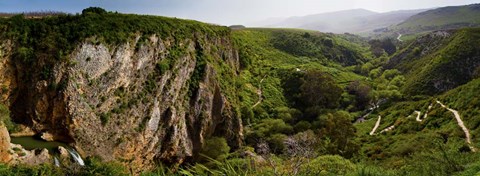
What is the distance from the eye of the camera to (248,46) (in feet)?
392

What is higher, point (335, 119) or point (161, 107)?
point (161, 107)

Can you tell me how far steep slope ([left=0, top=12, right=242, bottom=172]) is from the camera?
1767 inches

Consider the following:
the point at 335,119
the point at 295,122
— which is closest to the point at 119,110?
the point at 335,119

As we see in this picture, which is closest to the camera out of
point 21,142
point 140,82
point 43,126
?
point 21,142

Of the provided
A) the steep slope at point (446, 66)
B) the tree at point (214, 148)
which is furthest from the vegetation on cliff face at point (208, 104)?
the steep slope at point (446, 66)

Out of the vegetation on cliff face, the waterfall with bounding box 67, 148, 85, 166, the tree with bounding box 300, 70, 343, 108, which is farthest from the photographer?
the tree with bounding box 300, 70, 343, 108

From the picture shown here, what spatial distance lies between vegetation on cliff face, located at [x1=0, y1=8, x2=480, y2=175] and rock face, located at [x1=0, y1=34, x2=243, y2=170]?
15 cm

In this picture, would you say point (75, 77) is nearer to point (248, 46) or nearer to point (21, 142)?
point (21, 142)

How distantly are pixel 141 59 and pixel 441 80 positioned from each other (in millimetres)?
78954

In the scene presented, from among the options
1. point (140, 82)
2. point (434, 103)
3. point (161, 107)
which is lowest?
point (434, 103)

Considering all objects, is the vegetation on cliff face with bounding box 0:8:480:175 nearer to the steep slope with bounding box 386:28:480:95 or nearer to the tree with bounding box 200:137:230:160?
the tree with bounding box 200:137:230:160

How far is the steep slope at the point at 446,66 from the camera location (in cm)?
9994

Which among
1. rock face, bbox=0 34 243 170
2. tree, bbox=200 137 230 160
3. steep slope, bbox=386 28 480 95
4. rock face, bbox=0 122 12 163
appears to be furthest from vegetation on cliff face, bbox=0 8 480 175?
rock face, bbox=0 122 12 163

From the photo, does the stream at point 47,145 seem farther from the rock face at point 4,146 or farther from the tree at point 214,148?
the tree at point 214,148
